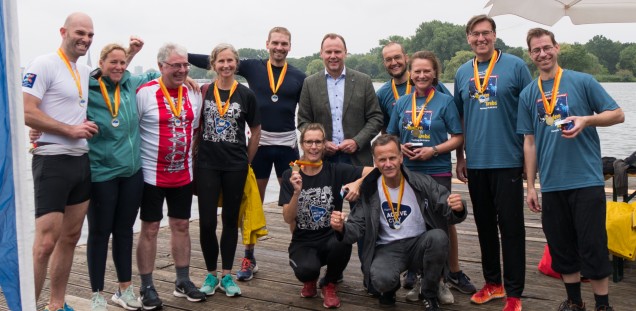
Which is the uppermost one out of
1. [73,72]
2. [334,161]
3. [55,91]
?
A: [73,72]

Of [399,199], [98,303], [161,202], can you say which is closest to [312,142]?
[399,199]

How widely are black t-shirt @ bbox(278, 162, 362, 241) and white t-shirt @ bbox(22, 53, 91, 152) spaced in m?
1.35

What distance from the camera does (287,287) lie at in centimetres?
444

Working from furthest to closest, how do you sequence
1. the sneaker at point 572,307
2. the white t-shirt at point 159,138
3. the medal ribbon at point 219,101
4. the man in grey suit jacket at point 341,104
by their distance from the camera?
the man in grey suit jacket at point 341,104
the medal ribbon at point 219,101
the white t-shirt at point 159,138
the sneaker at point 572,307

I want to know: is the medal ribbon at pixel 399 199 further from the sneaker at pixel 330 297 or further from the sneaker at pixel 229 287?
the sneaker at pixel 229 287

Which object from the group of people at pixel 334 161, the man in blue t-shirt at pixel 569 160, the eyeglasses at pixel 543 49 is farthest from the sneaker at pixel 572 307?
the eyeglasses at pixel 543 49

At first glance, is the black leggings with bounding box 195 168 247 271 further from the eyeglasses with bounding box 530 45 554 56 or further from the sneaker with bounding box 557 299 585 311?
the sneaker with bounding box 557 299 585 311

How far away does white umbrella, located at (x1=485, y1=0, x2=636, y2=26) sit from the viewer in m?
4.68

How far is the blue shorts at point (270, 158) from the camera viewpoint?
4.62 m

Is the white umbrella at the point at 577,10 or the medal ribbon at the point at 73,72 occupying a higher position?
the white umbrella at the point at 577,10

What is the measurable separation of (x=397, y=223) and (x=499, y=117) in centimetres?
87

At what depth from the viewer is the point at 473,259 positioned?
16.8 ft

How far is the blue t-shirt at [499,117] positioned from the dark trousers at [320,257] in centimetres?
97

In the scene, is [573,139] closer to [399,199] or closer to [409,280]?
[399,199]
